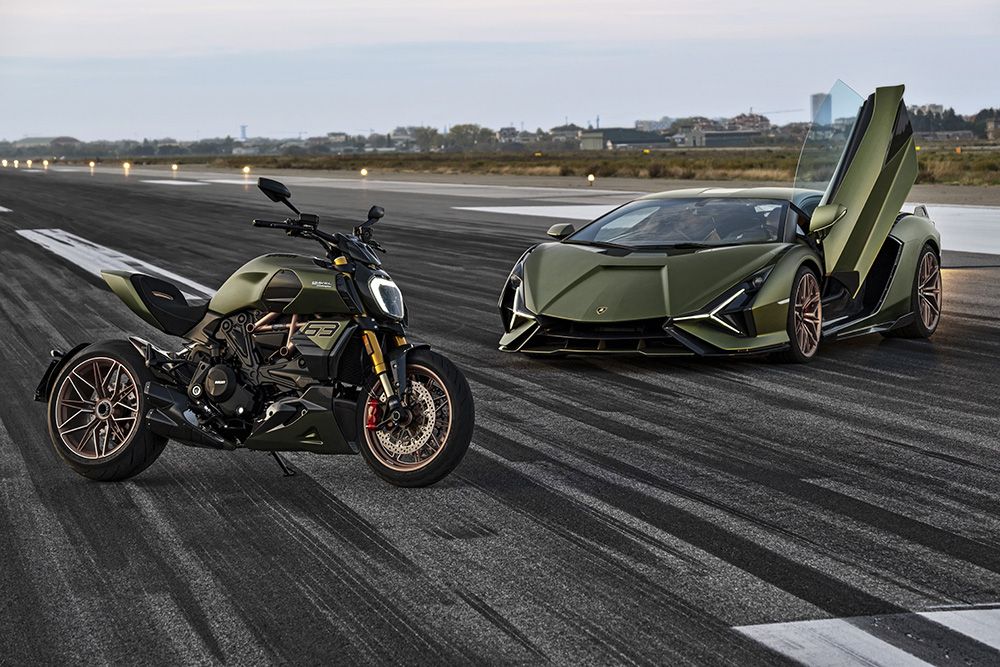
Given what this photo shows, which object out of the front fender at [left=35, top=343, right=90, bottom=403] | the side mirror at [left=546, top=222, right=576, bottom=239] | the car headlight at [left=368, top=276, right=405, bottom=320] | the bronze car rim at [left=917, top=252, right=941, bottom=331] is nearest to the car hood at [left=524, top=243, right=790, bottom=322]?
the side mirror at [left=546, top=222, right=576, bottom=239]

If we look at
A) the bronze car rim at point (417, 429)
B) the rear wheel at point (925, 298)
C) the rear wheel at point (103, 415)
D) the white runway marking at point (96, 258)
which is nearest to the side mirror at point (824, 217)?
the rear wheel at point (925, 298)

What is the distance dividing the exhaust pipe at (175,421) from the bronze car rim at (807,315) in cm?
519

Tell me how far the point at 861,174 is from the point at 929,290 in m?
1.55

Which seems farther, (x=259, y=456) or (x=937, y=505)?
(x=259, y=456)

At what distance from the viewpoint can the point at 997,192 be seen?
39375 millimetres

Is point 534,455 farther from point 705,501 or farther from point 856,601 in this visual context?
point 856,601

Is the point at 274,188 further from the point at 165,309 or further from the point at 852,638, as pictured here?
the point at 852,638

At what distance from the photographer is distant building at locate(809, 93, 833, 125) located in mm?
10945

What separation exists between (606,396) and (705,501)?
2791 mm

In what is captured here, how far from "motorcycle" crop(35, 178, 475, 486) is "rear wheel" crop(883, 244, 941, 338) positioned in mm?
6380

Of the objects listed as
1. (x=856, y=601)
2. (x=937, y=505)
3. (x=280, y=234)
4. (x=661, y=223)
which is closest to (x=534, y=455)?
(x=937, y=505)

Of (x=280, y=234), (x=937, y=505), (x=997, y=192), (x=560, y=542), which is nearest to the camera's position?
(x=560, y=542)

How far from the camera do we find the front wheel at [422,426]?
20.7 ft

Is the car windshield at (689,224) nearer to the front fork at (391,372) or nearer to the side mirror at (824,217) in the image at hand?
the side mirror at (824,217)
